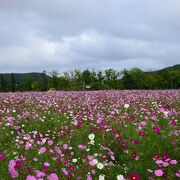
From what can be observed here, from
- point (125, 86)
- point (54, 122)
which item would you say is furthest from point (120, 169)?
point (125, 86)

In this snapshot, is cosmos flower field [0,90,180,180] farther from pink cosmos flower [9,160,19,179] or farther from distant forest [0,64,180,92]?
distant forest [0,64,180,92]

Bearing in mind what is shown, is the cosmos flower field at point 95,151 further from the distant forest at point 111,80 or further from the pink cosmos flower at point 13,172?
the distant forest at point 111,80

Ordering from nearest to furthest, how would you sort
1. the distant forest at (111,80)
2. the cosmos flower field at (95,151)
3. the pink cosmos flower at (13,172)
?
the pink cosmos flower at (13,172)
the cosmos flower field at (95,151)
the distant forest at (111,80)

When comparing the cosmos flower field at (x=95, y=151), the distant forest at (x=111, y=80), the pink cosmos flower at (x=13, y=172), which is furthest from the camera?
the distant forest at (x=111, y=80)

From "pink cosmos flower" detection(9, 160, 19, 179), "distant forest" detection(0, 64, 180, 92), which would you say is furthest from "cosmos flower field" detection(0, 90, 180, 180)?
"distant forest" detection(0, 64, 180, 92)

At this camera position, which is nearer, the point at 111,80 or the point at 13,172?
the point at 13,172

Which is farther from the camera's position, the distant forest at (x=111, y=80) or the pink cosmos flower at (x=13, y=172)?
the distant forest at (x=111, y=80)

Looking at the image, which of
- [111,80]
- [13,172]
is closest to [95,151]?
[13,172]

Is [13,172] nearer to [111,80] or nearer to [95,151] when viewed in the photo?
[95,151]

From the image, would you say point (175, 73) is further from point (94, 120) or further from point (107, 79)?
point (94, 120)

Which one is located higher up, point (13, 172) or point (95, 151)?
point (13, 172)

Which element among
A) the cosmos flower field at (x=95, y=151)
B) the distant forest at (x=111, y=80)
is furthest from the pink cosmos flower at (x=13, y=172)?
the distant forest at (x=111, y=80)

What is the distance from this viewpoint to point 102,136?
7.12 metres

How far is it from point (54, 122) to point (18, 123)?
0.86m
